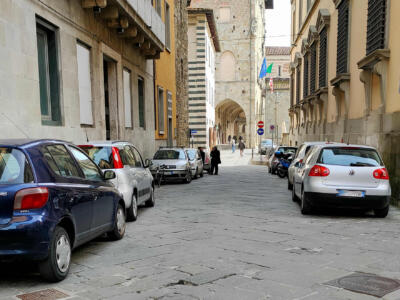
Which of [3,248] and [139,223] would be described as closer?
[3,248]

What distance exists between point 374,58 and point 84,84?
27.6 feet

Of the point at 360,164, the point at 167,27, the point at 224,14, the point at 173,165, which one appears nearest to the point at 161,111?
the point at 167,27

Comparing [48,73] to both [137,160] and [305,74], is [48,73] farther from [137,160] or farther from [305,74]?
[305,74]

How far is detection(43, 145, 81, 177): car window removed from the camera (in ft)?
13.9

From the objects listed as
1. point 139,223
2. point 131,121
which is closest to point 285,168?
point 131,121

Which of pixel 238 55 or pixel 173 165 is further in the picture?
pixel 238 55

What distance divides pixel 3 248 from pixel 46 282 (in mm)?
689

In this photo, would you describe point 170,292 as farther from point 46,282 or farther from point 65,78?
point 65,78

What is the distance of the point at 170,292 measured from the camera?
384 centimetres

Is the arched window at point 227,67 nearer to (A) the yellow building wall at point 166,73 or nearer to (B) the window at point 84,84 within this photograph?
(A) the yellow building wall at point 166,73

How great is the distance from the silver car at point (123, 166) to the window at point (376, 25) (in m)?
7.85

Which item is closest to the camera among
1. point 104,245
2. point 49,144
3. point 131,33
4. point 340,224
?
point 49,144

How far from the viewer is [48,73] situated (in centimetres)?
955

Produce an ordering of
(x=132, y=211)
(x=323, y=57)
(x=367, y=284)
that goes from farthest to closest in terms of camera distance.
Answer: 1. (x=323, y=57)
2. (x=132, y=211)
3. (x=367, y=284)
